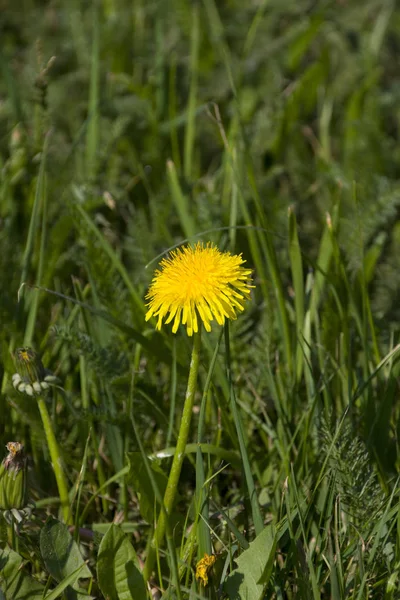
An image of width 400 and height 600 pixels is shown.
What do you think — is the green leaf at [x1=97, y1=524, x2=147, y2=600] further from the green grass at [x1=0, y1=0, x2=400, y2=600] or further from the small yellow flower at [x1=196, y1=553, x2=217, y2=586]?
the small yellow flower at [x1=196, y1=553, x2=217, y2=586]

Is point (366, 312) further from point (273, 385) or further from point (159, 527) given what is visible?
point (159, 527)

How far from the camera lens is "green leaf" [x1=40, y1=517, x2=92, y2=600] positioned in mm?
1230

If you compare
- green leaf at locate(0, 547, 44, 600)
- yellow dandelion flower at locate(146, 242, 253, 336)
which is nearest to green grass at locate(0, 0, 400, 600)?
green leaf at locate(0, 547, 44, 600)

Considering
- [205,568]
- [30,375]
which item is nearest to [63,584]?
[205,568]

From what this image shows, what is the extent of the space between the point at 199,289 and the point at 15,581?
60 centimetres

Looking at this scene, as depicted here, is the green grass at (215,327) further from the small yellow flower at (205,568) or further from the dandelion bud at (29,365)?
the dandelion bud at (29,365)

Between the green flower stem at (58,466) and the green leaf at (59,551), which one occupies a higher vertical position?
the green flower stem at (58,466)

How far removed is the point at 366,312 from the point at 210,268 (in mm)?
698

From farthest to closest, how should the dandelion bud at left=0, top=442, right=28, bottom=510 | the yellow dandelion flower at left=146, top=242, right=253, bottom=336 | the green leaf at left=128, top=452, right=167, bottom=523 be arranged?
the green leaf at left=128, top=452, right=167, bottom=523, the dandelion bud at left=0, top=442, right=28, bottom=510, the yellow dandelion flower at left=146, top=242, right=253, bottom=336

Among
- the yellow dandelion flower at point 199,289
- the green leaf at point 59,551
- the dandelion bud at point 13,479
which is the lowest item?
the green leaf at point 59,551

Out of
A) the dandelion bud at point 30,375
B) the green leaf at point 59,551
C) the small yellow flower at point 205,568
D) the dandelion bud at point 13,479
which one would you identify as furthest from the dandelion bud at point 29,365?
the small yellow flower at point 205,568

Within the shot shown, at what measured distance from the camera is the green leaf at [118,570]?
1.21 m

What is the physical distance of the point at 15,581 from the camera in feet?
4.08

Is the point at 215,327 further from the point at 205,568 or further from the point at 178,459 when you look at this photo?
the point at 205,568
